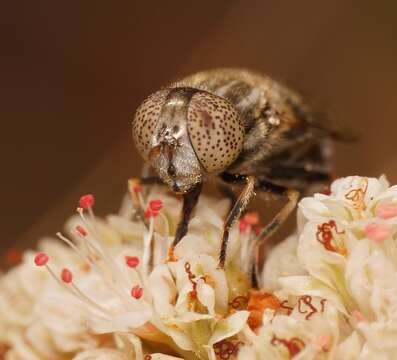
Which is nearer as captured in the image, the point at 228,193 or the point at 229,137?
the point at 229,137

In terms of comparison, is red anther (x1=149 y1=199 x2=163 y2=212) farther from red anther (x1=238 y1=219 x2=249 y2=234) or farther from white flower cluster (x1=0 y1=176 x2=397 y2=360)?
red anther (x1=238 y1=219 x2=249 y2=234)

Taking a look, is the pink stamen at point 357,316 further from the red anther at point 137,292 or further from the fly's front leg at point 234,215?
the red anther at point 137,292

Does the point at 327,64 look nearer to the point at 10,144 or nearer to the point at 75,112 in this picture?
the point at 75,112

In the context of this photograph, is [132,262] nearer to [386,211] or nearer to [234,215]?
[234,215]

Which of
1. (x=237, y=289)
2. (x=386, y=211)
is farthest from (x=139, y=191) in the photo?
(x=386, y=211)

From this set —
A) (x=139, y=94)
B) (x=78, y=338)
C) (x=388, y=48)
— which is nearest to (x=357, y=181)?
(x=78, y=338)

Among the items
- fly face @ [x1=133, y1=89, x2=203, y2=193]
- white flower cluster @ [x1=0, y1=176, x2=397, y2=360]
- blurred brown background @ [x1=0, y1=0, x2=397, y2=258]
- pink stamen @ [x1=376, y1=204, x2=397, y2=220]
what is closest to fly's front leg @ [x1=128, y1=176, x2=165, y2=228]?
white flower cluster @ [x1=0, y1=176, x2=397, y2=360]
